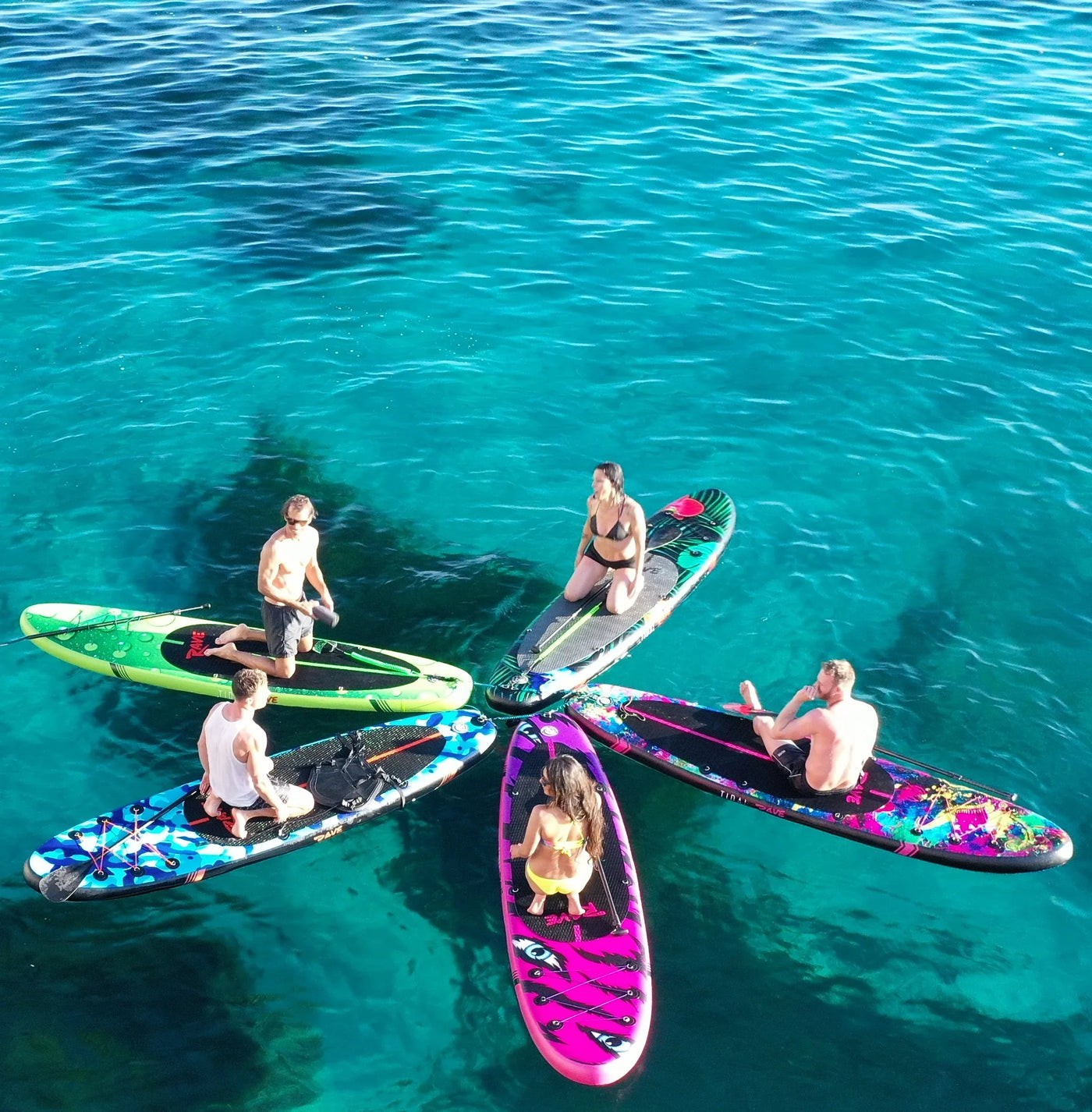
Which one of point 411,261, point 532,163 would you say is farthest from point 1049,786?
point 532,163

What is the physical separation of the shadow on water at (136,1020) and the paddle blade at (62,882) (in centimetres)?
56

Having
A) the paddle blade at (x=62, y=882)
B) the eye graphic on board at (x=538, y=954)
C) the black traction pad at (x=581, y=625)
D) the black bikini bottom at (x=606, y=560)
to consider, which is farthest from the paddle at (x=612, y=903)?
the paddle blade at (x=62, y=882)

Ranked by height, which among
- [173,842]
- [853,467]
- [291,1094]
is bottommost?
[291,1094]

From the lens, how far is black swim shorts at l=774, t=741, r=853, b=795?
1152 centimetres

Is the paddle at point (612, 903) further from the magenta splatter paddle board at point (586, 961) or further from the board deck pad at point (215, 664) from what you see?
the board deck pad at point (215, 664)

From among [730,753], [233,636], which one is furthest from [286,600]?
[730,753]

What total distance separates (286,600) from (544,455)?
5.87 m

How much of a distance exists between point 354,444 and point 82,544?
4233 millimetres

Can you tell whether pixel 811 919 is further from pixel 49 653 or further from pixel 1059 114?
pixel 1059 114

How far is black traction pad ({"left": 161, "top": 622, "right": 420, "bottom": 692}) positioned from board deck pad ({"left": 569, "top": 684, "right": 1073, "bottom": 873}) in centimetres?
224

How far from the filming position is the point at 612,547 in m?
13.5

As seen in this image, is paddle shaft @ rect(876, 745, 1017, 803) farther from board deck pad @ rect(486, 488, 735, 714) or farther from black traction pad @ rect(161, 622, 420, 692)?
black traction pad @ rect(161, 622, 420, 692)

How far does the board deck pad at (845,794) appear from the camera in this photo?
1108 cm

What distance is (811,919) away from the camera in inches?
433
